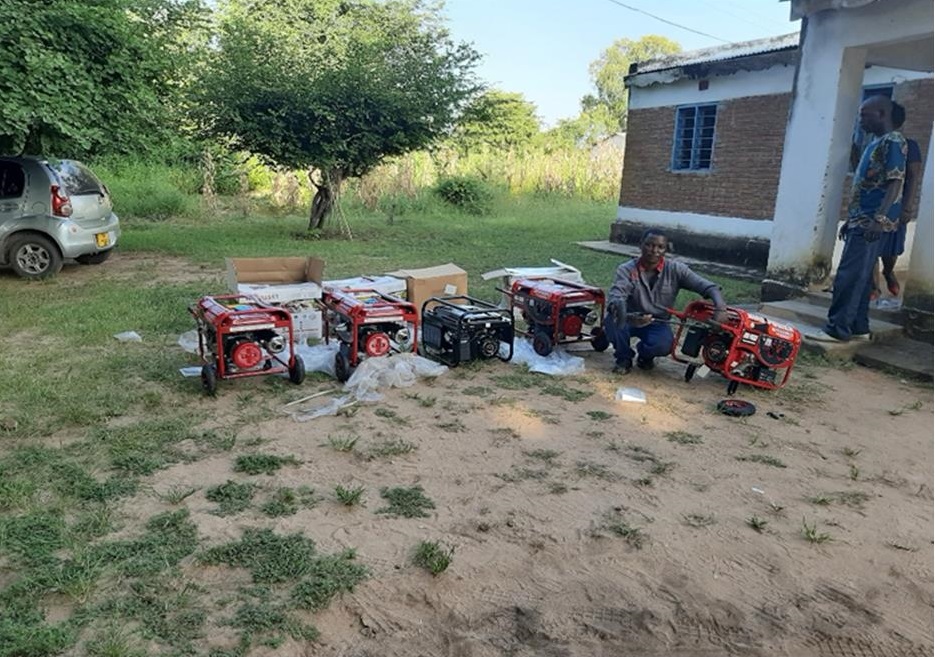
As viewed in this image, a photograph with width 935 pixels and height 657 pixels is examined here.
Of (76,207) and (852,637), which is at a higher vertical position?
(76,207)

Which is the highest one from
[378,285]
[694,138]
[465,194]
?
[694,138]

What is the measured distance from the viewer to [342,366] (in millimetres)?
4957

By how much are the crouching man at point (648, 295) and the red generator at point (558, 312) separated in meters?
0.40

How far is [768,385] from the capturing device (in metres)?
4.93

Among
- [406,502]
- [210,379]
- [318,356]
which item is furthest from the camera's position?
[318,356]

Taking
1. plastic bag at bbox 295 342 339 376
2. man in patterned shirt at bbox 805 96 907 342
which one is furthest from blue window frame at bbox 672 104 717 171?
plastic bag at bbox 295 342 339 376

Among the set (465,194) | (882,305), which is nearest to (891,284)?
(882,305)

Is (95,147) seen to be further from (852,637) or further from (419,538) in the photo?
(852,637)

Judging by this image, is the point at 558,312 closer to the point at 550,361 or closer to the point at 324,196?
the point at 550,361

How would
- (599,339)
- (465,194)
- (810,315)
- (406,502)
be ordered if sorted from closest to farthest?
(406,502) → (599,339) → (810,315) → (465,194)

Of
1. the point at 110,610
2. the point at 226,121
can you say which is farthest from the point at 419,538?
the point at 226,121

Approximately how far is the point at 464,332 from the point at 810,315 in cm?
352

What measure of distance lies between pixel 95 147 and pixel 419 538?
7.03m

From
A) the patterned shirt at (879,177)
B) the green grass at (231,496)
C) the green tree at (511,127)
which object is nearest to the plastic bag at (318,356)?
the green grass at (231,496)
